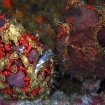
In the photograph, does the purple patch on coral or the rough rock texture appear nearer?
the rough rock texture

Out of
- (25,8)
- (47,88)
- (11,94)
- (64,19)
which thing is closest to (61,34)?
(64,19)

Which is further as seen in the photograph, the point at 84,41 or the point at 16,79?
the point at 16,79

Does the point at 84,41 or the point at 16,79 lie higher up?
the point at 84,41

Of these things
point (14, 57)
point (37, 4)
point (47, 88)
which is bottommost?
point (47, 88)

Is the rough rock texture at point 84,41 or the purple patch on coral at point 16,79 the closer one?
the rough rock texture at point 84,41

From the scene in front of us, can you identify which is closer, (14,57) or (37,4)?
(14,57)

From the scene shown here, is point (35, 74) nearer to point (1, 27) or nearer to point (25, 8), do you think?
point (1, 27)

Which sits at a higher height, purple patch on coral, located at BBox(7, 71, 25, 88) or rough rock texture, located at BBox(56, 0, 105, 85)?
rough rock texture, located at BBox(56, 0, 105, 85)

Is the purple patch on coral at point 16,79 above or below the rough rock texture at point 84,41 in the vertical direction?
below
